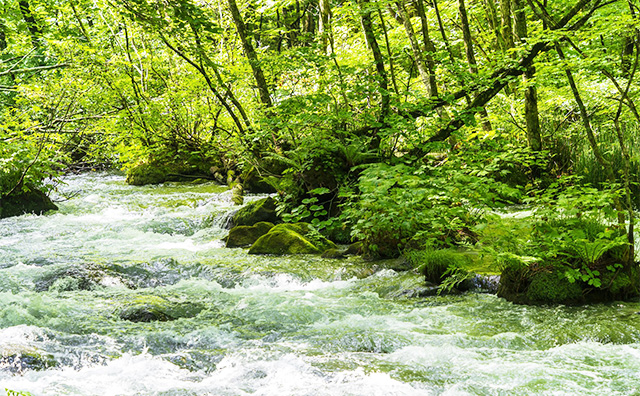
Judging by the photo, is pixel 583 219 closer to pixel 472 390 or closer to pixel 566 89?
pixel 472 390

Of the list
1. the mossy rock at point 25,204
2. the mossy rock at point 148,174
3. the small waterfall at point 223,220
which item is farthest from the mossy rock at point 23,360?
the mossy rock at point 148,174

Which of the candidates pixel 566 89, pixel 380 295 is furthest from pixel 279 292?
pixel 566 89

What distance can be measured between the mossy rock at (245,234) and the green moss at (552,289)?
494 cm

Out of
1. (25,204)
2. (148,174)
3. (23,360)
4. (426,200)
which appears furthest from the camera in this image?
(148,174)

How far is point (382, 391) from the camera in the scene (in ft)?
11.3

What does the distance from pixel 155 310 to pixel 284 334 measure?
4.90ft

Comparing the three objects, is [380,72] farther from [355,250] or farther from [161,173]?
[161,173]

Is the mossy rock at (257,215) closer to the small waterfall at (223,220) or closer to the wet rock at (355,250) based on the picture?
the small waterfall at (223,220)

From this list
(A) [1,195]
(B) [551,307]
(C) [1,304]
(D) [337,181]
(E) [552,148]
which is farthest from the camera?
(A) [1,195]

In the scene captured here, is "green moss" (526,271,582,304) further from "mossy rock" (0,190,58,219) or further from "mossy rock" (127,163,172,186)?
"mossy rock" (127,163,172,186)

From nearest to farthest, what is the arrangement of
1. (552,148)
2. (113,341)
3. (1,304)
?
(113,341), (1,304), (552,148)

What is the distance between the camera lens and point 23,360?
386 centimetres

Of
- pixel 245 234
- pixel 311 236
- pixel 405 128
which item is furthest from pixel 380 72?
pixel 245 234

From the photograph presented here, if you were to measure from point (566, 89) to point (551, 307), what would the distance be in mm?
7288
